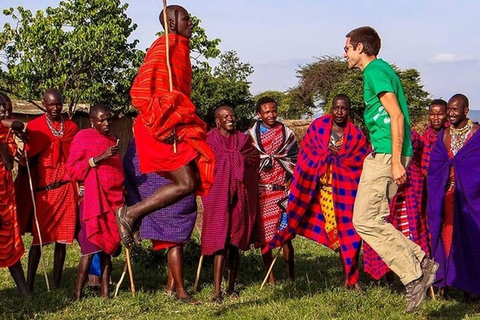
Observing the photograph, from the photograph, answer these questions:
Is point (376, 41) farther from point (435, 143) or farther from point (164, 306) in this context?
point (164, 306)

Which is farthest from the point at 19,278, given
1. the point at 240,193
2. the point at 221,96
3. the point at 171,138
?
the point at 221,96

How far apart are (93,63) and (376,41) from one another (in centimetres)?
2114

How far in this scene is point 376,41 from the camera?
5.91 m

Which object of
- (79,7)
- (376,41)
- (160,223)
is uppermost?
(79,7)

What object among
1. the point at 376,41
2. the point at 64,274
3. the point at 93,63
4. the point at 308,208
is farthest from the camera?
the point at 93,63

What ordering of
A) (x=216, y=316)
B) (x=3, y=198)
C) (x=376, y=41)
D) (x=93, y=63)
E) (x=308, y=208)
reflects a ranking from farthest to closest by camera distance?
1. (x=93, y=63)
2. (x=308, y=208)
3. (x=3, y=198)
4. (x=216, y=316)
5. (x=376, y=41)

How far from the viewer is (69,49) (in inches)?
989

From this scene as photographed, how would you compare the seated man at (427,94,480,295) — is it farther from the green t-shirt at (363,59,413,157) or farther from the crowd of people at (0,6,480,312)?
the green t-shirt at (363,59,413,157)

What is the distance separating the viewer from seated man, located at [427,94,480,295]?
746 centimetres

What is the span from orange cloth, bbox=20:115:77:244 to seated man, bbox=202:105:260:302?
1539 mm

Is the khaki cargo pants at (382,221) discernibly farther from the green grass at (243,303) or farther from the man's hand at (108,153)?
the man's hand at (108,153)

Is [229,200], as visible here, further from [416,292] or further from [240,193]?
[416,292]

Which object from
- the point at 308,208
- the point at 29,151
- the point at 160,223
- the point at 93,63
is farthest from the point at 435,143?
the point at 93,63

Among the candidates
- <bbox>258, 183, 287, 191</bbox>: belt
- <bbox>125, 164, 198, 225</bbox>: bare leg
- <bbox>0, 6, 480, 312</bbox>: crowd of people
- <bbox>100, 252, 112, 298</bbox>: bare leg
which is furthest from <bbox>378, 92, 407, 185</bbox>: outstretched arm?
<bbox>100, 252, 112, 298</bbox>: bare leg
